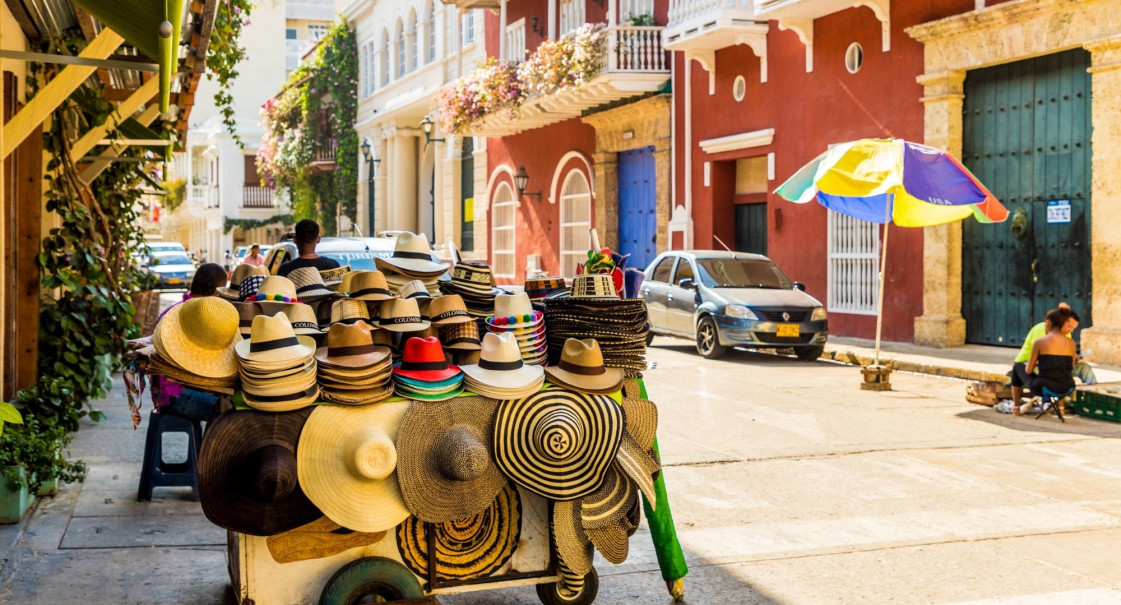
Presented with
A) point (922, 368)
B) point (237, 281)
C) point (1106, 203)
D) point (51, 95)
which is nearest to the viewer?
point (237, 281)

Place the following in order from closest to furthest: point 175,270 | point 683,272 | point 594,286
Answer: point 594,286, point 683,272, point 175,270

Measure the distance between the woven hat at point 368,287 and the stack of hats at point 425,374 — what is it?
43 cm

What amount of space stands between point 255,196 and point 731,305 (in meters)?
47.1

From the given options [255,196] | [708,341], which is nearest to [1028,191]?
[708,341]

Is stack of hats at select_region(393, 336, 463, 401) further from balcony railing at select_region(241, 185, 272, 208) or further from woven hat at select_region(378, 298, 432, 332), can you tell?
balcony railing at select_region(241, 185, 272, 208)

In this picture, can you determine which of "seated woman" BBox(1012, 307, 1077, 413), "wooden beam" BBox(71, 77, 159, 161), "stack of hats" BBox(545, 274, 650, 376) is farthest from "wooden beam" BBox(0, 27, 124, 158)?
"seated woman" BBox(1012, 307, 1077, 413)

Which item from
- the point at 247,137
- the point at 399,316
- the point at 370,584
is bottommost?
the point at 370,584

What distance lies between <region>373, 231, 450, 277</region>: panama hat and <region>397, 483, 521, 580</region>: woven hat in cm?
131

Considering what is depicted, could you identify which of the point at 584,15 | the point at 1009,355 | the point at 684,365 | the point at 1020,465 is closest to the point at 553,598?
the point at 1020,465

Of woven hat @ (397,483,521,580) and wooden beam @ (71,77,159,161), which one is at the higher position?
wooden beam @ (71,77,159,161)

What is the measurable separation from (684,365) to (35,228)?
334 inches

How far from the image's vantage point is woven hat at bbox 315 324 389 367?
14.7ft

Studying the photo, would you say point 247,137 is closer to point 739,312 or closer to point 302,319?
point 739,312

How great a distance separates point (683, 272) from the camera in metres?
17.3
